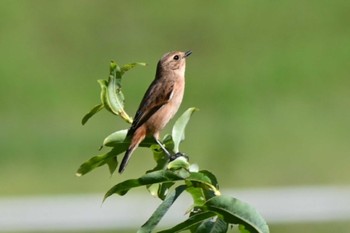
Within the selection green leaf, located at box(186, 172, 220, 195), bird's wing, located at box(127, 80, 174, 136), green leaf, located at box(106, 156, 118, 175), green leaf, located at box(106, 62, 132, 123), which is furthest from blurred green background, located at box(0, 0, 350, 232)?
green leaf, located at box(186, 172, 220, 195)

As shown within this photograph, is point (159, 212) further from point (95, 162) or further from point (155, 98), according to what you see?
point (155, 98)

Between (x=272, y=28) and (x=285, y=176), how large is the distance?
25.5ft

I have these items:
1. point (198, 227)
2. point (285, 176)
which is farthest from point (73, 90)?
point (198, 227)

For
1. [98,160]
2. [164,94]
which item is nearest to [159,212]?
[98,160]

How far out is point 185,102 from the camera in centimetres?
2045

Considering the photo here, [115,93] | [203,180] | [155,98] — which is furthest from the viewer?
[155,98]

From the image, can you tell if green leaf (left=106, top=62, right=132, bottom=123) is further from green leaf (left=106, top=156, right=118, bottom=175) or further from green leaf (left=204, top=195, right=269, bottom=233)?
green leaf (left=204, top=195, right=269, bottom=233)

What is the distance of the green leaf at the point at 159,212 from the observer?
2.09 m

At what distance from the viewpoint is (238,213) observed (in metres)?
2.05

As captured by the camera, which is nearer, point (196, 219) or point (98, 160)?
point (196, 219)

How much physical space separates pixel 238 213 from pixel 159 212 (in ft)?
0.44

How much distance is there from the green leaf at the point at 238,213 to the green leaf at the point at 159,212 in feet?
0.25

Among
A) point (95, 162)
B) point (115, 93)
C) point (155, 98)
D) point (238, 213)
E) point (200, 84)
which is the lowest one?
point (238, 213)

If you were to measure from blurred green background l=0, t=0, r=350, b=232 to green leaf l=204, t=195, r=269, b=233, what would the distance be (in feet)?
47.2
